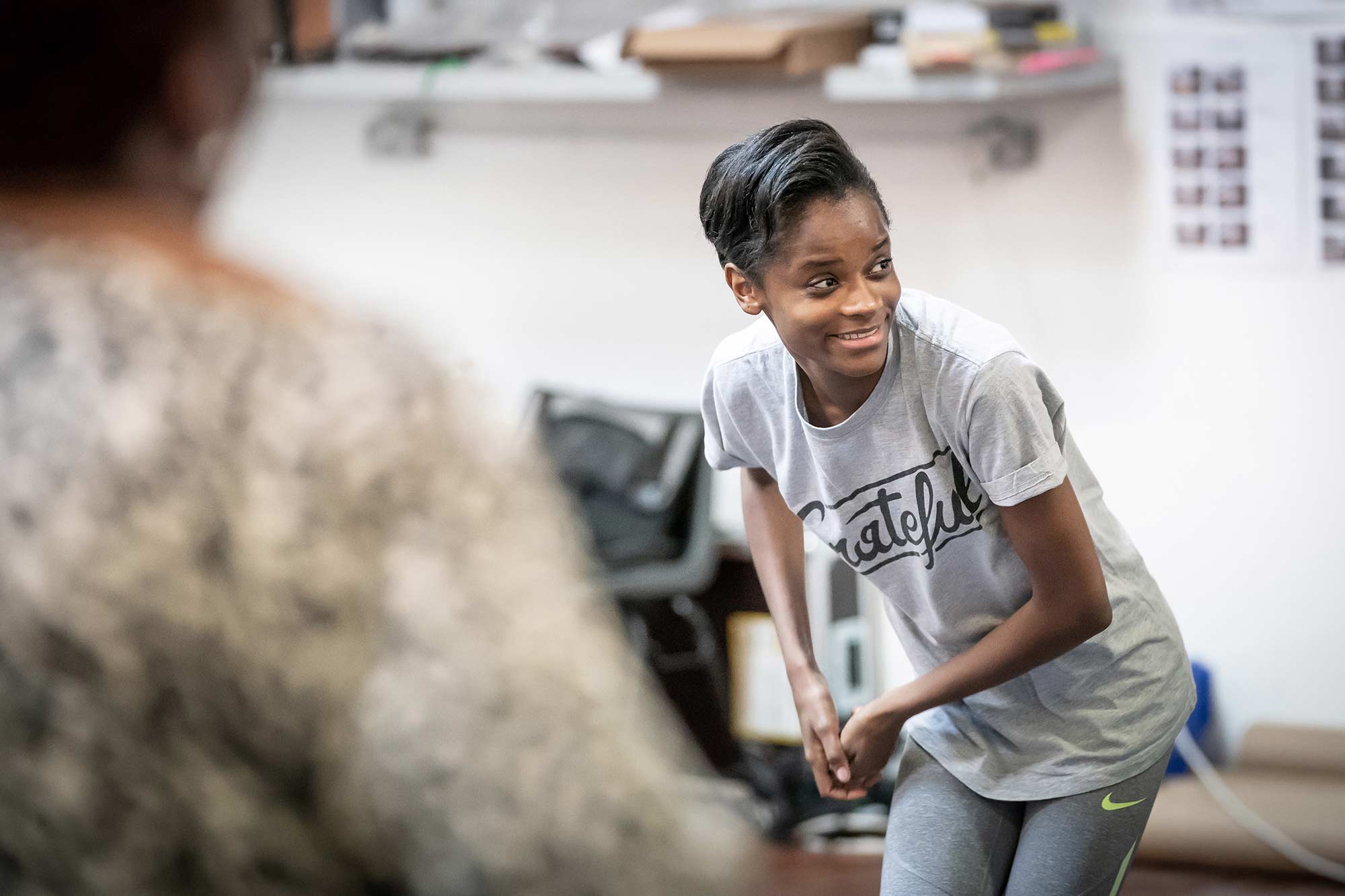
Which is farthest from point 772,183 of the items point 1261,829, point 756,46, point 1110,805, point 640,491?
point 1261,829

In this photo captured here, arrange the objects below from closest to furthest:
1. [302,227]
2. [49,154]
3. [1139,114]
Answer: [49,154]
[1139,114]
[302,227]

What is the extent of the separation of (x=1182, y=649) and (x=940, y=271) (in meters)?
1.38

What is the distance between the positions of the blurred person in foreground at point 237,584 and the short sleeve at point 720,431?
75 centimetres

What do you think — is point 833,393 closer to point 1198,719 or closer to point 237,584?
point 237,584

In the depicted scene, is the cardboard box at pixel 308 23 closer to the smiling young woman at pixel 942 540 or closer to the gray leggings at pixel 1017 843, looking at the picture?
the smiling young woman at pixel 942 540

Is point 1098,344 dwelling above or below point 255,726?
below

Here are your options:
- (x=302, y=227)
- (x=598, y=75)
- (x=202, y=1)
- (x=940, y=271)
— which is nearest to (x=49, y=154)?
(x=202, y=1)

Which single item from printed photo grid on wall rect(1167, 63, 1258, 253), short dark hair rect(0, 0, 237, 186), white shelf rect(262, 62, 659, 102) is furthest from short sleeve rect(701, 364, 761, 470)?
printed photo grid on wall rect(1167, 63, 1258, 253)

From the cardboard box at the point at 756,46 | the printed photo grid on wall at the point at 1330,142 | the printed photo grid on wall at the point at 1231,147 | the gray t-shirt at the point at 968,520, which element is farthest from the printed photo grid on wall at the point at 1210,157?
the gray t-shirt at the point at 968,520

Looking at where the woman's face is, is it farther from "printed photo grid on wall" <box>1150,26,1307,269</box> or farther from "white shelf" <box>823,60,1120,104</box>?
"printed photo grid on wall" <box>1150,26,1307,269</box>

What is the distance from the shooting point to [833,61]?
2119mm

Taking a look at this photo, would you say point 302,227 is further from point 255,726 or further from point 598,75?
point 255,726

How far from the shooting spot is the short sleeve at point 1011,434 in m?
0.93

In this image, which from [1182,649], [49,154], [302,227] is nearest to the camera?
[49,154]
